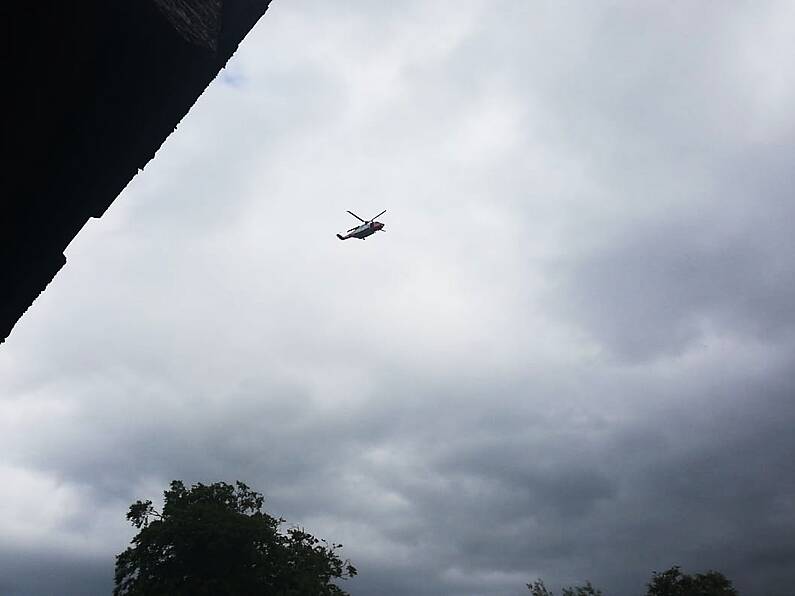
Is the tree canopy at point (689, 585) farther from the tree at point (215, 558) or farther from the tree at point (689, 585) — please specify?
the tree at point (215, 558)

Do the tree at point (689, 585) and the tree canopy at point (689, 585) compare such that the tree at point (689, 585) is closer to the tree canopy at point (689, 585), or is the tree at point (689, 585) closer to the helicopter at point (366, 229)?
the tree canopy at point (689, 585)

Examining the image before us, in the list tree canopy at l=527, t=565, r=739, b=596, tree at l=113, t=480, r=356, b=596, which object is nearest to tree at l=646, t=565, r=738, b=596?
tree canopy at l=527, t=565, r=739, b=596

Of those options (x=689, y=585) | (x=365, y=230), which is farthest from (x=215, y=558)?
(x=689, y=585)

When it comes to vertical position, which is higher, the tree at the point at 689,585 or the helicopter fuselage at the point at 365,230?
the helicopter fuselage at the point at 365,230

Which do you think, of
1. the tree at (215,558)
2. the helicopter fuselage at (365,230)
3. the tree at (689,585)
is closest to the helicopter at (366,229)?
the helicopter fuselage at (365,230)


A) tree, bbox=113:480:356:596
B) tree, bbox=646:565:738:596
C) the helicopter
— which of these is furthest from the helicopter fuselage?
tree, bbox=646:565:738:596

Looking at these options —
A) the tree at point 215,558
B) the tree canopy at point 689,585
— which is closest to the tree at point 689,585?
the tree canopy at point 689,585

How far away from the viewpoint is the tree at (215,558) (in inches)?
1126

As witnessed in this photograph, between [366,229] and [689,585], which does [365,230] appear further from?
[689,585]

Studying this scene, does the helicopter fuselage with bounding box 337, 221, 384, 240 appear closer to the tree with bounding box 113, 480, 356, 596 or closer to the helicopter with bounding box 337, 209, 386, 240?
the helicopter with bounding box 337, 209, 386, 240

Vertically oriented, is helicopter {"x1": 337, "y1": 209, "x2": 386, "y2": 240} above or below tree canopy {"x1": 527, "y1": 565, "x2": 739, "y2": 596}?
above

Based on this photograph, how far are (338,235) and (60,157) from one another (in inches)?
1176

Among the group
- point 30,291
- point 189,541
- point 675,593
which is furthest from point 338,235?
point 675,593

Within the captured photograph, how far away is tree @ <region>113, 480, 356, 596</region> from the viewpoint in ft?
93.9
